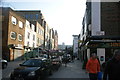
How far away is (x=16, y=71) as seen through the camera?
31.9 feet

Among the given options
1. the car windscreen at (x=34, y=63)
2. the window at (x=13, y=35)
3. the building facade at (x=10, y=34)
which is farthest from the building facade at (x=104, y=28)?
the window at (x=13, y=35)

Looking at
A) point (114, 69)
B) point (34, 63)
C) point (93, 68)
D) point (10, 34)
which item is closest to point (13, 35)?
point (10, 34)

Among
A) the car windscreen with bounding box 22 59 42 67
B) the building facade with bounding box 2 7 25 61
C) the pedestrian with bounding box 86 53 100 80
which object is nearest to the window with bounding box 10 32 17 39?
the building facade with bounding box 2 7 25 61

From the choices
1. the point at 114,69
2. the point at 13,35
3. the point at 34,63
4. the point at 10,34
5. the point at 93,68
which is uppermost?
the point at 10,34

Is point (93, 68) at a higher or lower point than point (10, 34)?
lower

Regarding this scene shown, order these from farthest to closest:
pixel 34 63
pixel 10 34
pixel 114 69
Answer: pixel 10 34 → pixel 34 63 → pixel 114 69

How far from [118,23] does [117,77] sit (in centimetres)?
1369

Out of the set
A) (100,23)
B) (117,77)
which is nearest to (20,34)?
(100,23)

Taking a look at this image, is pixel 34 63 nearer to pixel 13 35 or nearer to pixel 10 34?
pixel 10 34

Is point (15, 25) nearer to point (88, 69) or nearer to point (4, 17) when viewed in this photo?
point (4, 17)

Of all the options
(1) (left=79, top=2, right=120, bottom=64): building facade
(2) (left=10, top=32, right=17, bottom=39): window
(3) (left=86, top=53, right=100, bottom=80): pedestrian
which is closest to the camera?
(3) (left=86, top=53, right=100, bottom=80): pedestrian

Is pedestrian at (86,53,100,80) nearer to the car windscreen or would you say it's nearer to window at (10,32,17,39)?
the car windscreen

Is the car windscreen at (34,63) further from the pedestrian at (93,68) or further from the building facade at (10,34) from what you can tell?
the building facade at (10,34)

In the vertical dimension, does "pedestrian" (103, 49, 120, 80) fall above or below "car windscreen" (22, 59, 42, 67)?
above
